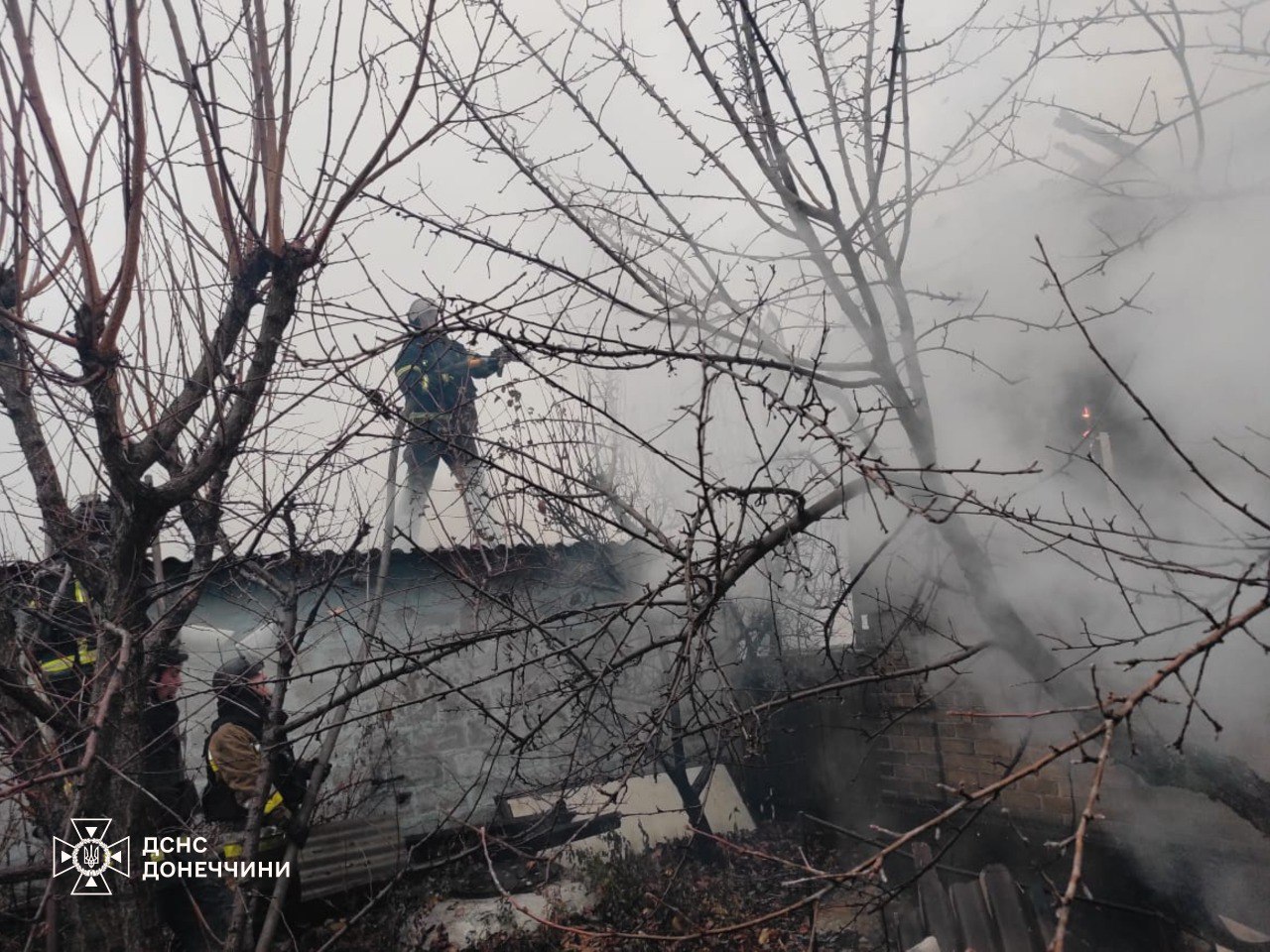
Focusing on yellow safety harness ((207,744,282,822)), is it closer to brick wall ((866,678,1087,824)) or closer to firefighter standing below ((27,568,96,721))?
firefighter standing below ((27,568,96,721))

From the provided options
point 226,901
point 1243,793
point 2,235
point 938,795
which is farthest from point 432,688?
point 1243,793

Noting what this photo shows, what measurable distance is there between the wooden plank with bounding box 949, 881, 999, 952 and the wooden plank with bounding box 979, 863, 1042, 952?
0.07 meters

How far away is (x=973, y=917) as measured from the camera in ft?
18.7

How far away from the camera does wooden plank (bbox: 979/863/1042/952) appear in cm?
539

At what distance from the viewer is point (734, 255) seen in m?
4.35

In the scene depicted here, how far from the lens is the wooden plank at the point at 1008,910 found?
17.7 ft

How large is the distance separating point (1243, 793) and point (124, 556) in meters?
5.47

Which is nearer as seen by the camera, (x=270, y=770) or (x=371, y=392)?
(x=371, y=392)

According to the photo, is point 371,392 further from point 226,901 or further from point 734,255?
point 226,901

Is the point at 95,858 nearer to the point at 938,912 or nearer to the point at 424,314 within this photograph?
the point at 424,314

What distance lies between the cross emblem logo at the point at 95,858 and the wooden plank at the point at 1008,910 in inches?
213

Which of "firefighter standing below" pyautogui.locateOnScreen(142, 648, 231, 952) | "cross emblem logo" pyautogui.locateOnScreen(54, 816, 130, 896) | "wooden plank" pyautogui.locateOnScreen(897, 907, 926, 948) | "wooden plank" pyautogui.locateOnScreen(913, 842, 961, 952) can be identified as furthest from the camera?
"wooden plank" pyautogui.locateOnScreen(897, 907, 926, 948)

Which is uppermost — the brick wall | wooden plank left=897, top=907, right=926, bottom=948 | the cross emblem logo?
the cross emblem logo

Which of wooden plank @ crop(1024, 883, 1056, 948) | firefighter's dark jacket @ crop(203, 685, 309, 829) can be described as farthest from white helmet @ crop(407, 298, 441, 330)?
wooden plank @ crop(1024, 883, 1056, 948)
